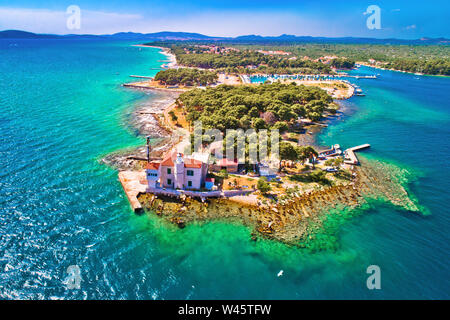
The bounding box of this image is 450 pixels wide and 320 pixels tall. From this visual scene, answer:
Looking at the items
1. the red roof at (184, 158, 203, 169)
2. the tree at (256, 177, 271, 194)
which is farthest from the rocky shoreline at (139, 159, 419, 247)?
the red roof at (184, 158, 203, 169)

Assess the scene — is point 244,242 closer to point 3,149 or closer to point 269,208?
point 269,208

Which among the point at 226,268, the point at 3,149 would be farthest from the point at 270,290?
the point at 3,149

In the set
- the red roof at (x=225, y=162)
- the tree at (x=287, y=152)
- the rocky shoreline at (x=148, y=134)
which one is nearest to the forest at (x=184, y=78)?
the rocky shoreline at (x=148, y=134)

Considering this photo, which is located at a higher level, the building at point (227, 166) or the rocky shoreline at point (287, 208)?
the building at point (227, 166)

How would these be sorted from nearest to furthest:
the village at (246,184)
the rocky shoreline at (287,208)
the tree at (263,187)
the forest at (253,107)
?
the rocky shoreline at (287,208) → the village at (246,184) → the tree at (263,187) → the forest at (253,107)

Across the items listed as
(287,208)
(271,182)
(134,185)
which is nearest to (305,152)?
(271,182)

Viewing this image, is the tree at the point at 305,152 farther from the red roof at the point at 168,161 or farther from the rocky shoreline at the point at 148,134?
the rocky shoreline at the point at 148,134
